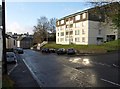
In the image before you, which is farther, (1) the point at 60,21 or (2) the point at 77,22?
(1) the point at 60,21

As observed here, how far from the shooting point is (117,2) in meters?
22.2

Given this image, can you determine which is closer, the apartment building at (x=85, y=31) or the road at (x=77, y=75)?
the road at (x=77, y=75)

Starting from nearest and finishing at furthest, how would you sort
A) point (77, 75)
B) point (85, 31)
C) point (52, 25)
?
point (77, 75)
point (85, 31)
point (52, 25)

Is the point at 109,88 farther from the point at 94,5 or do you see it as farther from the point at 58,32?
the point at 58,32

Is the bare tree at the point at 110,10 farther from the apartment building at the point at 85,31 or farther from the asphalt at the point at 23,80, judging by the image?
the apartment building at the point at 85,31

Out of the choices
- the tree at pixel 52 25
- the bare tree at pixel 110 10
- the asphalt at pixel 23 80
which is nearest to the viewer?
the asphalt at pixel 23 80

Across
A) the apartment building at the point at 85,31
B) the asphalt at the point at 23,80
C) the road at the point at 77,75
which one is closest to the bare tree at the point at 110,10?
the road at the point at 77,75

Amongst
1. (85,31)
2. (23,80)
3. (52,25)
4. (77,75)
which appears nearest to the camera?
(23,80)

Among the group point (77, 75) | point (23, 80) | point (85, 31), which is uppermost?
point (85, 31)

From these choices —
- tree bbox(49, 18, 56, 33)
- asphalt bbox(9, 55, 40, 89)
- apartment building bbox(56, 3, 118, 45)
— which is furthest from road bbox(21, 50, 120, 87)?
tree bbox(49, 18, 56, 33)

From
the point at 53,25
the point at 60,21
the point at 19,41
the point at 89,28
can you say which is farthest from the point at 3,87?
the point at 19,41

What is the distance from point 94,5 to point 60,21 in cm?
8858

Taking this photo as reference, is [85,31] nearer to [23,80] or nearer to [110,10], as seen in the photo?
[110,10]

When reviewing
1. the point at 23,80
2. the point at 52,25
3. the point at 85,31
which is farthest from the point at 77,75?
the point at 52,25
